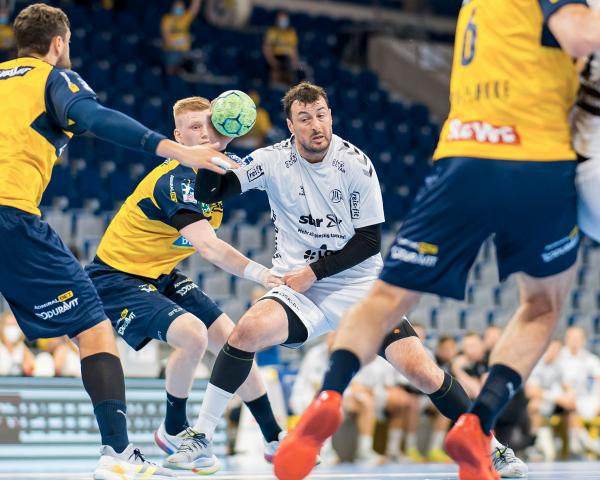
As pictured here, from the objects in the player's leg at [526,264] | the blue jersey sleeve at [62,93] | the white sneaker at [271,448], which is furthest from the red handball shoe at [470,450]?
the white sneaker at [271,448]

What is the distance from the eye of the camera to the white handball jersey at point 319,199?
19.9ft

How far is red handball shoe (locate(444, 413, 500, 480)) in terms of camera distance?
12.8ft

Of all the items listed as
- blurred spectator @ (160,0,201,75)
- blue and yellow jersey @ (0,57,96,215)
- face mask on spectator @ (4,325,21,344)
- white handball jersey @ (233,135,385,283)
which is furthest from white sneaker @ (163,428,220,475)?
blurred spectator @ (160,0,201,75)

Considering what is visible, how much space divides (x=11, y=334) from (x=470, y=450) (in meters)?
7.28

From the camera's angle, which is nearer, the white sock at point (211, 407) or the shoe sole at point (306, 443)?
the shoe sole at point (306, 443)

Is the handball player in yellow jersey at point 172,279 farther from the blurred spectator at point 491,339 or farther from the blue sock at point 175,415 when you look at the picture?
the blurred spectator at point 491,339

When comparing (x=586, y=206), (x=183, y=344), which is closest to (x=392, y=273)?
(x=586, y=206)

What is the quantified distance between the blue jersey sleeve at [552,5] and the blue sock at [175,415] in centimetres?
369

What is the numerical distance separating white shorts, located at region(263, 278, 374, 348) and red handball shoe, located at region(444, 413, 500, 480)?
1.88 meters

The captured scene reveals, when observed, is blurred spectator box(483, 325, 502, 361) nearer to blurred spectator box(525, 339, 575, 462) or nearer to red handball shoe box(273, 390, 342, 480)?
blurred spectator box(525, 339, 575, 462)

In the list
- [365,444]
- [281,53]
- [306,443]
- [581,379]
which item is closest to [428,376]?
[306,443]

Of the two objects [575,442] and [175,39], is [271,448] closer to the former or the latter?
[575,442]

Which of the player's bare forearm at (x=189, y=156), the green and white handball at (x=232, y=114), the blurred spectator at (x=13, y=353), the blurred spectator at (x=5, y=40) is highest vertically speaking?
the blurred spectator at (x=5, y=40)

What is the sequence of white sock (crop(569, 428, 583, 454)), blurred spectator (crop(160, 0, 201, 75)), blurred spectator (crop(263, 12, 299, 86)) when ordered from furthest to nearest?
blurred spectator (crop(263, 12, 299, 86)), blurred spectator (crop(160, 0, 201, 75)), white sock (crop(569, 428, 583, 454))
